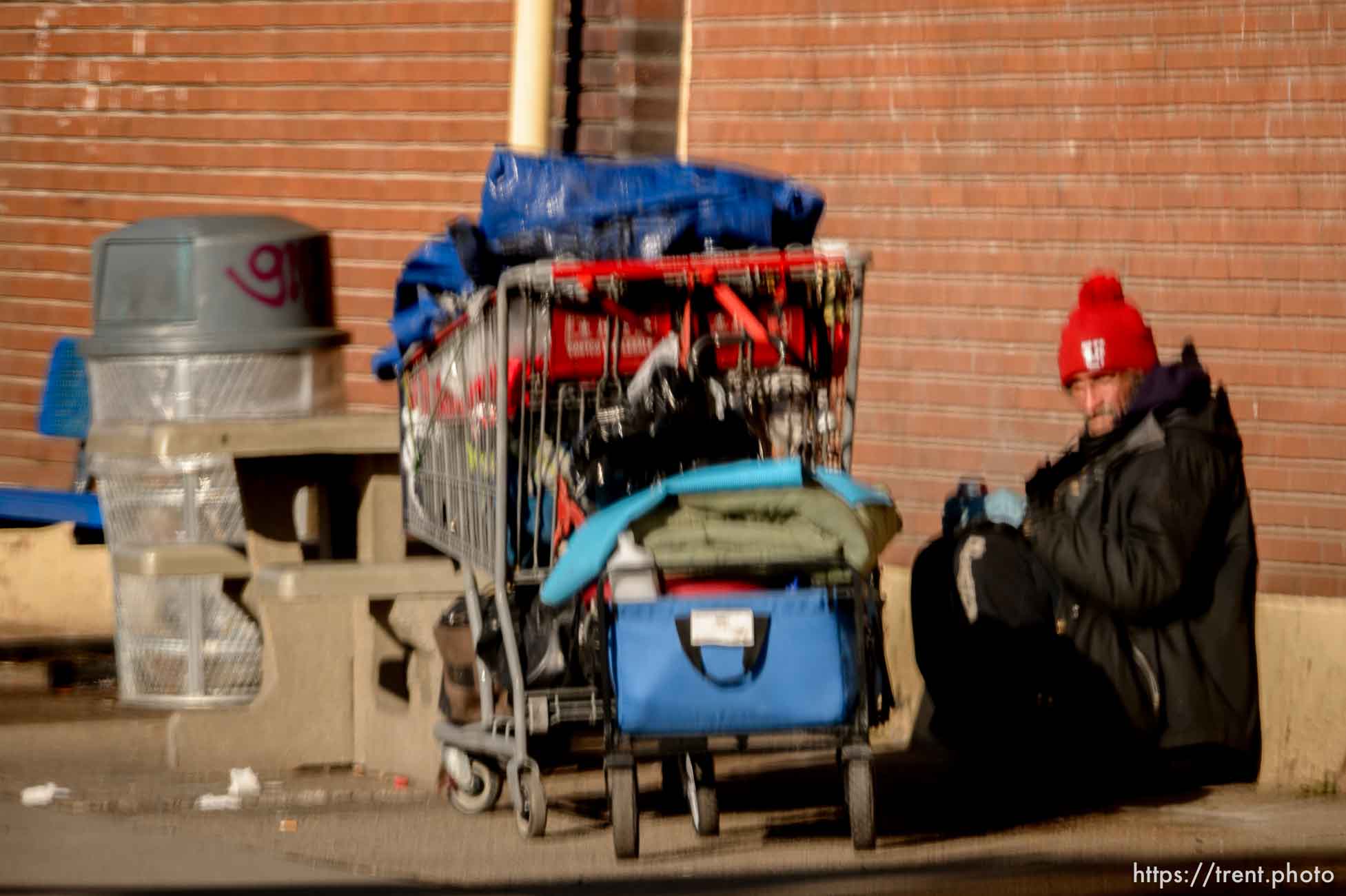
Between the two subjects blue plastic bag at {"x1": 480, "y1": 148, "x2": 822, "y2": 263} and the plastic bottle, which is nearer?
the plastic bottle

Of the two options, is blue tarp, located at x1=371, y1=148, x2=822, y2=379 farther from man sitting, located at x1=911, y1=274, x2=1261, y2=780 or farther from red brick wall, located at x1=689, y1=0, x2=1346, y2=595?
red brick wall, located at x1=689, y1=0, x2=1346, y2=595

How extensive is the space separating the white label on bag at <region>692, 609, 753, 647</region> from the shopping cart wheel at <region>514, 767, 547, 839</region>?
80 centimetres

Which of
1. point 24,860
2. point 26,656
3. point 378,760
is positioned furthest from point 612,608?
point 26,656

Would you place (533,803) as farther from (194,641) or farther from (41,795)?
(194,641)

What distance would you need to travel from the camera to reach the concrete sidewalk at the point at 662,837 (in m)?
5.20

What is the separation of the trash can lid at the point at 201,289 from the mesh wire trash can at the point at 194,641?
0.86 m

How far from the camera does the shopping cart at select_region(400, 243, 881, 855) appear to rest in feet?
17.9

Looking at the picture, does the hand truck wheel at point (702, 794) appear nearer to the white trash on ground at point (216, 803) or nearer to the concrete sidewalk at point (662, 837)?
the concrete sidewalk at point (662, 837)

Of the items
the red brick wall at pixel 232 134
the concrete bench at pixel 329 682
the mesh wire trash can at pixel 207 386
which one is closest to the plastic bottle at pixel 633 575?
the concrete bench at pixel 329 682

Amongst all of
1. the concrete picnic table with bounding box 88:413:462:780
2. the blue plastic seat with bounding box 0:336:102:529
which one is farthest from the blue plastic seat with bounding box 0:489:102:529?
the concrete picnic table with bounding box 88:413:462:780

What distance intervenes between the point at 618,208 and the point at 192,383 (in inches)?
90.7

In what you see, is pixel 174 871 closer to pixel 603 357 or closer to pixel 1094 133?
pixel 603 357

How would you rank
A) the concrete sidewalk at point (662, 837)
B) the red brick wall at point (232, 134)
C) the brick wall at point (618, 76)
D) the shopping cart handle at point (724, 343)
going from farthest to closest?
1. the red brick wall at point (232, 134)
2. the brick wall at point (618, 76)
3. the shopping cart handle at point (724, 343)
4. the concrete sidewalk at point (662, 837)

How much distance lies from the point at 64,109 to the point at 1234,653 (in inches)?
283
